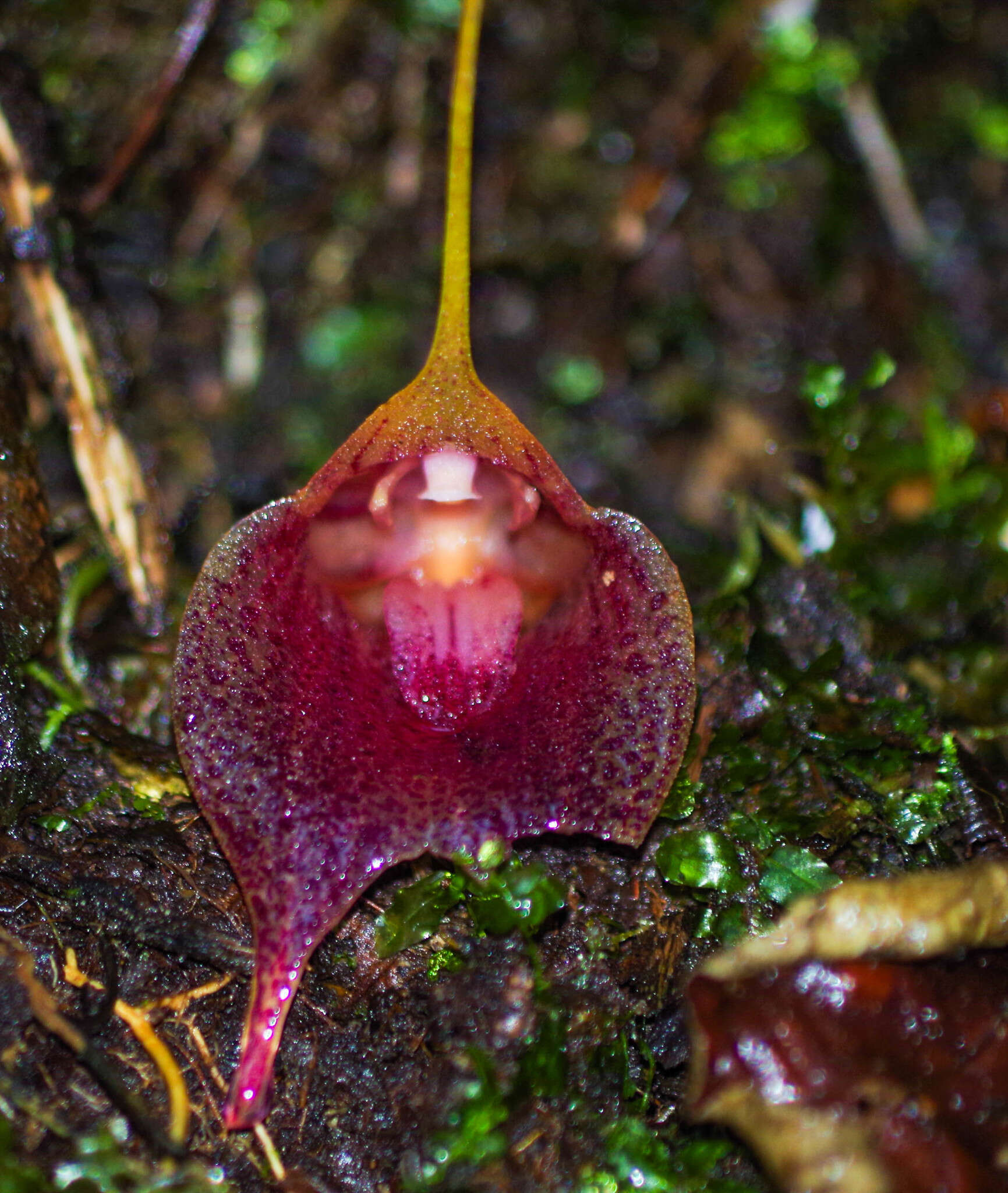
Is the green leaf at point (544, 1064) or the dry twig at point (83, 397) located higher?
the dry twig at point (83, 397)

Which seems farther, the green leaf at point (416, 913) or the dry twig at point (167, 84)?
the dry twig at point (167, 84)

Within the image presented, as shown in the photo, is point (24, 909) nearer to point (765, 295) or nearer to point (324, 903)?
point (324, 903)

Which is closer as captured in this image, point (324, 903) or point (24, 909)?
point (324, 903)

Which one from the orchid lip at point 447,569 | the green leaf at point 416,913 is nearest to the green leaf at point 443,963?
the green leaf at point 416,913

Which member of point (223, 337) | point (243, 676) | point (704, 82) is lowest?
point (243, 676)

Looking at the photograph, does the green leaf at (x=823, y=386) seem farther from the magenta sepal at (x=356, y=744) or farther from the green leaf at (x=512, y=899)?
the green leaf at (x=512, y=899)

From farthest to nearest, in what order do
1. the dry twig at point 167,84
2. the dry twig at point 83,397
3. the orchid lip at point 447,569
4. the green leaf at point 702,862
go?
the dry twig at point 167,84
the dry twig at point 83,397
the orchid lip at point 447,569
the green leaf at point 702,862

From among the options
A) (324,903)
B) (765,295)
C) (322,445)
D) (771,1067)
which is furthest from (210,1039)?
(765,295)
